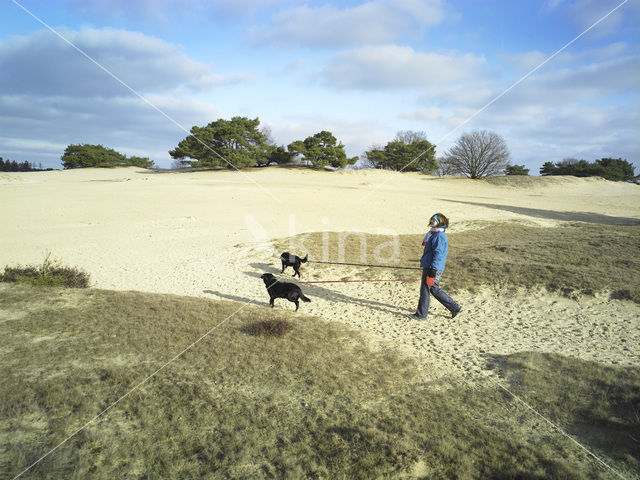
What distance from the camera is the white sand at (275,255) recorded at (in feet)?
22.1

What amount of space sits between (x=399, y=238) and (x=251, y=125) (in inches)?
1526

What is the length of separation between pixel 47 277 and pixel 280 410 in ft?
27.5

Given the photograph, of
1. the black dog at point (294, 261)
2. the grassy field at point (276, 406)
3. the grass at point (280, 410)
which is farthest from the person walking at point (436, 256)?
the black dog at point (294, 261)

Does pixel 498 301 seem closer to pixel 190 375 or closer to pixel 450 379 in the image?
pixel 450 379

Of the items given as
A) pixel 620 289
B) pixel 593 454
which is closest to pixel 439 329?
pixel 593 454

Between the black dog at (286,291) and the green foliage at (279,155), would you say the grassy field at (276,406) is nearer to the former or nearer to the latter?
the black dog at (286,291)

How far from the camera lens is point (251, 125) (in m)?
48.5

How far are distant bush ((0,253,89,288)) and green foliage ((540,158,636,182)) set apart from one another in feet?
218

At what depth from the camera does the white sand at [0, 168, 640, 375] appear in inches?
265

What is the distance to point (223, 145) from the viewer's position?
4619 centimetres

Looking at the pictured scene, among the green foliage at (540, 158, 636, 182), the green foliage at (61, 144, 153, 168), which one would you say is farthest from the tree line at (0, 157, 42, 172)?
the green foliage at (540, 158, 636, 182)

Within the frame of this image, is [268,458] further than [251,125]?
No

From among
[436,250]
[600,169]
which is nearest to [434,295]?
[436,250]

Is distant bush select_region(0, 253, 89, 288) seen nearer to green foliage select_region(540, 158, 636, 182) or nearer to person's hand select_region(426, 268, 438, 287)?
person's hand select_region(426, 268, 438, 287)
